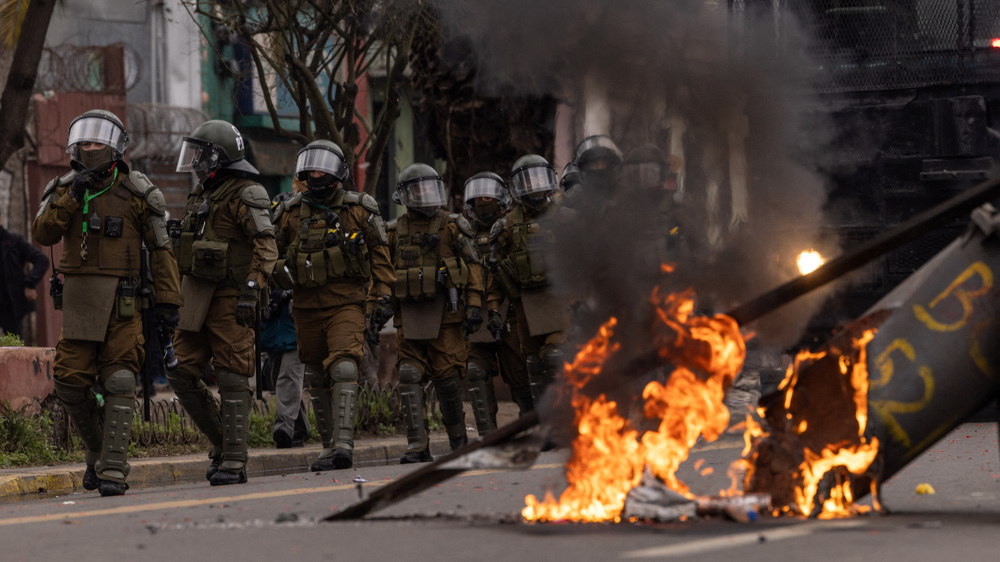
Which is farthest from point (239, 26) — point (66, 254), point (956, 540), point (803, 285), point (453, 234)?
point (956, 540)

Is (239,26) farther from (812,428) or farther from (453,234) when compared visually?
(812,428)

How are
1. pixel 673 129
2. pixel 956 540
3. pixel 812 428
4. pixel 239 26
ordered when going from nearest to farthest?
pixel 956 540 → pixel 812 428 → pixel 673 129 → pixel 239 26

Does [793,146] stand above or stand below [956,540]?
above

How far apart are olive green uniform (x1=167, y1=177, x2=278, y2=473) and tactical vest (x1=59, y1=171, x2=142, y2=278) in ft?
1.49

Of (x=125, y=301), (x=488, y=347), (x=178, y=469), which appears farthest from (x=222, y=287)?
(x=488, y=347)

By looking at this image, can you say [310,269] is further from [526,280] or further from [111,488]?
[111,488]

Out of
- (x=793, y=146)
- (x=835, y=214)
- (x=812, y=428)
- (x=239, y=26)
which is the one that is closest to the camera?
(x=812, y=428)

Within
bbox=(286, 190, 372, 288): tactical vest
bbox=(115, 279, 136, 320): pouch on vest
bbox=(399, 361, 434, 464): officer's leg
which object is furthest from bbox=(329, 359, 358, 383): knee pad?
bbox=(115, 279, 136, 320): pouch on vest

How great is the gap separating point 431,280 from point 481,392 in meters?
1.01

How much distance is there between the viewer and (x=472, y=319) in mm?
10125

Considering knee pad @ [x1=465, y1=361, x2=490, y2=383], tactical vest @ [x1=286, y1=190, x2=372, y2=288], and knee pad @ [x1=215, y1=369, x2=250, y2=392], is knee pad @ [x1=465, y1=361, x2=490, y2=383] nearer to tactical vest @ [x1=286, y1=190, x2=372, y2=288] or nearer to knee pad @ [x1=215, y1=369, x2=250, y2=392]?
tactical vest @ [x1=286, y1=190, x2=372, y2=288]

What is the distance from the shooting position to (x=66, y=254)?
8023 mm

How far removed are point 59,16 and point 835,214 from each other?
624 inches

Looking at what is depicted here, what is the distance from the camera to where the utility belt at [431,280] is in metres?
10.1
